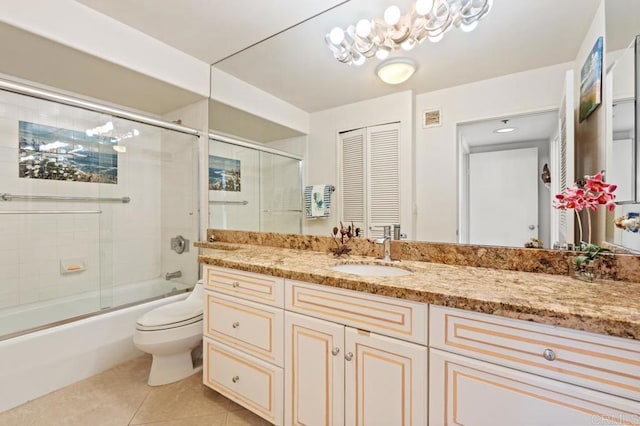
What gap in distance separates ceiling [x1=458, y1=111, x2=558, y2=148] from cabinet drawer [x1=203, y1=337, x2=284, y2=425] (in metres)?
1.39

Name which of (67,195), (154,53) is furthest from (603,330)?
(67,195)

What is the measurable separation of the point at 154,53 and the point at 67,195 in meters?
1.41

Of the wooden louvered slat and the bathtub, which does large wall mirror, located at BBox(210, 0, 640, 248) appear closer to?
the wooden louvered slat

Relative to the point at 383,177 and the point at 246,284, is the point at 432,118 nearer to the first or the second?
the point at 383,177

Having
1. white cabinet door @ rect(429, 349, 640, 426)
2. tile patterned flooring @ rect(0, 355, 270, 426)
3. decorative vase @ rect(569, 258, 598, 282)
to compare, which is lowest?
tile patterned flooring @ rect(0, 355, 270, 426)

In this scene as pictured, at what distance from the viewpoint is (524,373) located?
76 centimetres

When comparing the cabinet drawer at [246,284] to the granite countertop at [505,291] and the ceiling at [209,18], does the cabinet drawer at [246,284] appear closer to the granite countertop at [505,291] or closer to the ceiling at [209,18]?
the granite countertop at [505,291]

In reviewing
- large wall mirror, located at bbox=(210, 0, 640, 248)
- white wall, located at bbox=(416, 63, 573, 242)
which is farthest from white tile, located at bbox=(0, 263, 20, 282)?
white wall, located at bbox=(416, 63, 573, 242)

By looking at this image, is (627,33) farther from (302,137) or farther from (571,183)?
(302,137)

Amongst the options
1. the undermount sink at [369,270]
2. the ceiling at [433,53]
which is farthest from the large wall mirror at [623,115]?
the undermount sink at [369,270]

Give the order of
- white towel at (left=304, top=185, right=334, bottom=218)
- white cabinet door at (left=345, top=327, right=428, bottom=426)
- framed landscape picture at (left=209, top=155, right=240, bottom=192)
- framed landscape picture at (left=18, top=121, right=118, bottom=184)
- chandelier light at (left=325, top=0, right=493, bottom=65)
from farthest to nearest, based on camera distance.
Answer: framed landscape picture at (left=209, top=155, right=240, bottom=192), framed landscape picture at (left=18, top=121, right=118, bottom=184), white towel at (left=304, top=185, right=334, bottom=218), chandelier light at (left=325, top=0, right=493, bottom=65), white cabinet door at (left=345, top=327, right=428, bottom=426)

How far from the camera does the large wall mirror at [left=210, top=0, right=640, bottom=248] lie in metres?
1.16

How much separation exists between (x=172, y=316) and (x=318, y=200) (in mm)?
1177

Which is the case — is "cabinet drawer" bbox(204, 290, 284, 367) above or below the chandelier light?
below
